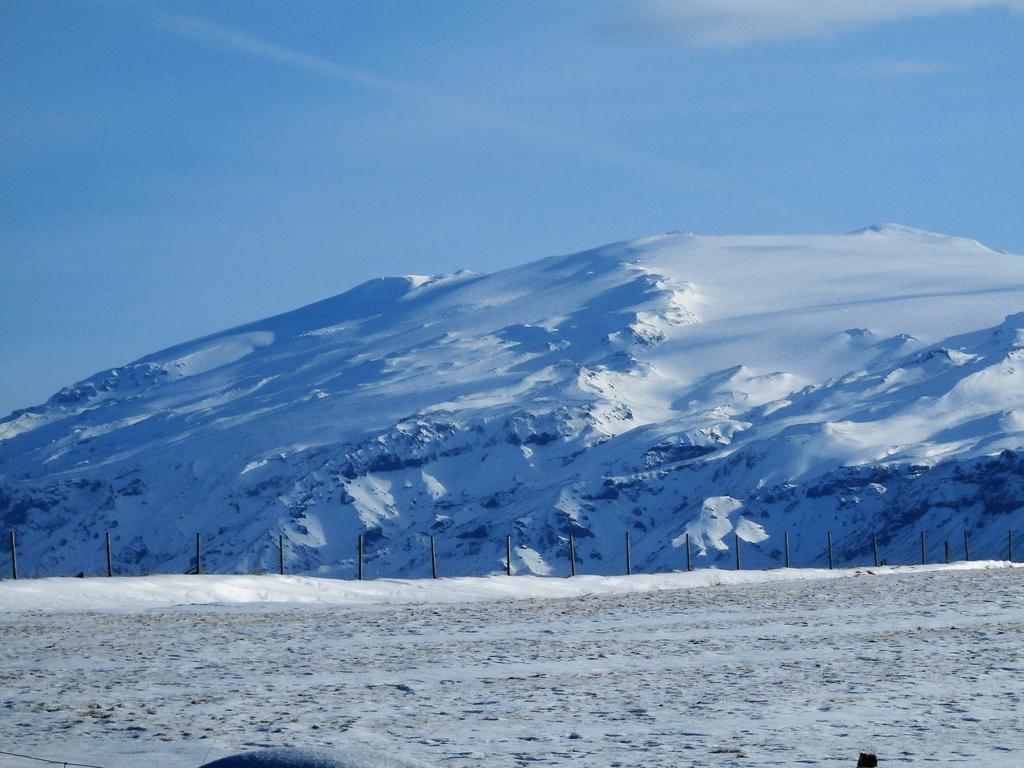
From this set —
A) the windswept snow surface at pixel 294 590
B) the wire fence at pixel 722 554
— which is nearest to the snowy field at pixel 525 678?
the windswept snow surface at pixel 294 590

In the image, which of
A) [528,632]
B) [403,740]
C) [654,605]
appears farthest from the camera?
[654,605]

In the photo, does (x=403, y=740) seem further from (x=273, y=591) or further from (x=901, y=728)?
(x=273, y=591)

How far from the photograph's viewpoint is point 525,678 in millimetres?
16484

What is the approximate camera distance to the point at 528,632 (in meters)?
21.8

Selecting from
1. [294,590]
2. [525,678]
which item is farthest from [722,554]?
[525,678]

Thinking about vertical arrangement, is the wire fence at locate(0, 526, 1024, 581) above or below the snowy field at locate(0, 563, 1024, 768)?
below

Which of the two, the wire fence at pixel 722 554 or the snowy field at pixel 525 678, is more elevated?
the snowy field at pixel 525 678

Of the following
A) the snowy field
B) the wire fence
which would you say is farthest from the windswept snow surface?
the wire fence

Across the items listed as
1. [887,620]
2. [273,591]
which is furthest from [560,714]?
[273,591]

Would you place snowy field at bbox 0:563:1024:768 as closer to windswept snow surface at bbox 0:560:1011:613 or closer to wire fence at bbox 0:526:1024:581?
windswept snow surface at bbox 0:560:1011:613

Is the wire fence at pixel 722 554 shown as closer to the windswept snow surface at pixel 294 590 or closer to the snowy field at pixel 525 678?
the windswept snow surface at pixel 294 590

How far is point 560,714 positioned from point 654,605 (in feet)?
43.5

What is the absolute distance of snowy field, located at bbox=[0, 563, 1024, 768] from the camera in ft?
39.9

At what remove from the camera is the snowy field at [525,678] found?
12.1m
